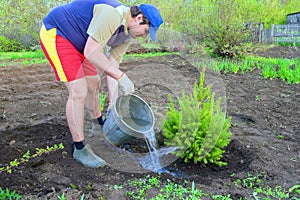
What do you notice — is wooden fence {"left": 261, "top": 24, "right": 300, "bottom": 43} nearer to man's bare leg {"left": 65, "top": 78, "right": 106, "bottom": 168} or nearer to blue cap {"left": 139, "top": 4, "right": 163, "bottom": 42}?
blue cap {"left": 139, "top": 4, "right": 163, "bottom": 42}

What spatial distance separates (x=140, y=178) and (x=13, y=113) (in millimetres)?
2130

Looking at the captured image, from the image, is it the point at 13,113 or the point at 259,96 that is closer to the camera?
the point at 13,113

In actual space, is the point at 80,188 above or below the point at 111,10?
below

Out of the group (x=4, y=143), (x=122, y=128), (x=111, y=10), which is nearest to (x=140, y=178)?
(x=122, y=128)

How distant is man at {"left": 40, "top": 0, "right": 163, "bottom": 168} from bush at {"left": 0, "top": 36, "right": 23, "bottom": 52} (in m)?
11.5

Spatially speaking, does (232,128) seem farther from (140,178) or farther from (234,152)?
(140,178)

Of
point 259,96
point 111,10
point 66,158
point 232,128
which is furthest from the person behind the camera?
point 259,96

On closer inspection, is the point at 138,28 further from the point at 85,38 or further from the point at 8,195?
the point at 8,195

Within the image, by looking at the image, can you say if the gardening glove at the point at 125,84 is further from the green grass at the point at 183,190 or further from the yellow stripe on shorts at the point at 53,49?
the green grass at the point at 183,190

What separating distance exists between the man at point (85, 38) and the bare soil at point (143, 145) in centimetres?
25

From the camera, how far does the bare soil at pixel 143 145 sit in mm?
2188

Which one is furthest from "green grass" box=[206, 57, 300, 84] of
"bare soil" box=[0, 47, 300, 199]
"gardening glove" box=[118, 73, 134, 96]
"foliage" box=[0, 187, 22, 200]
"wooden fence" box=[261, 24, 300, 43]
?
"wooden fence" box=[261, 24, 300, 43]

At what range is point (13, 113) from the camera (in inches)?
145

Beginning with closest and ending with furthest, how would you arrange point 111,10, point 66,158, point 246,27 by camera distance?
point 111,10, point 66,158, point 246,27
